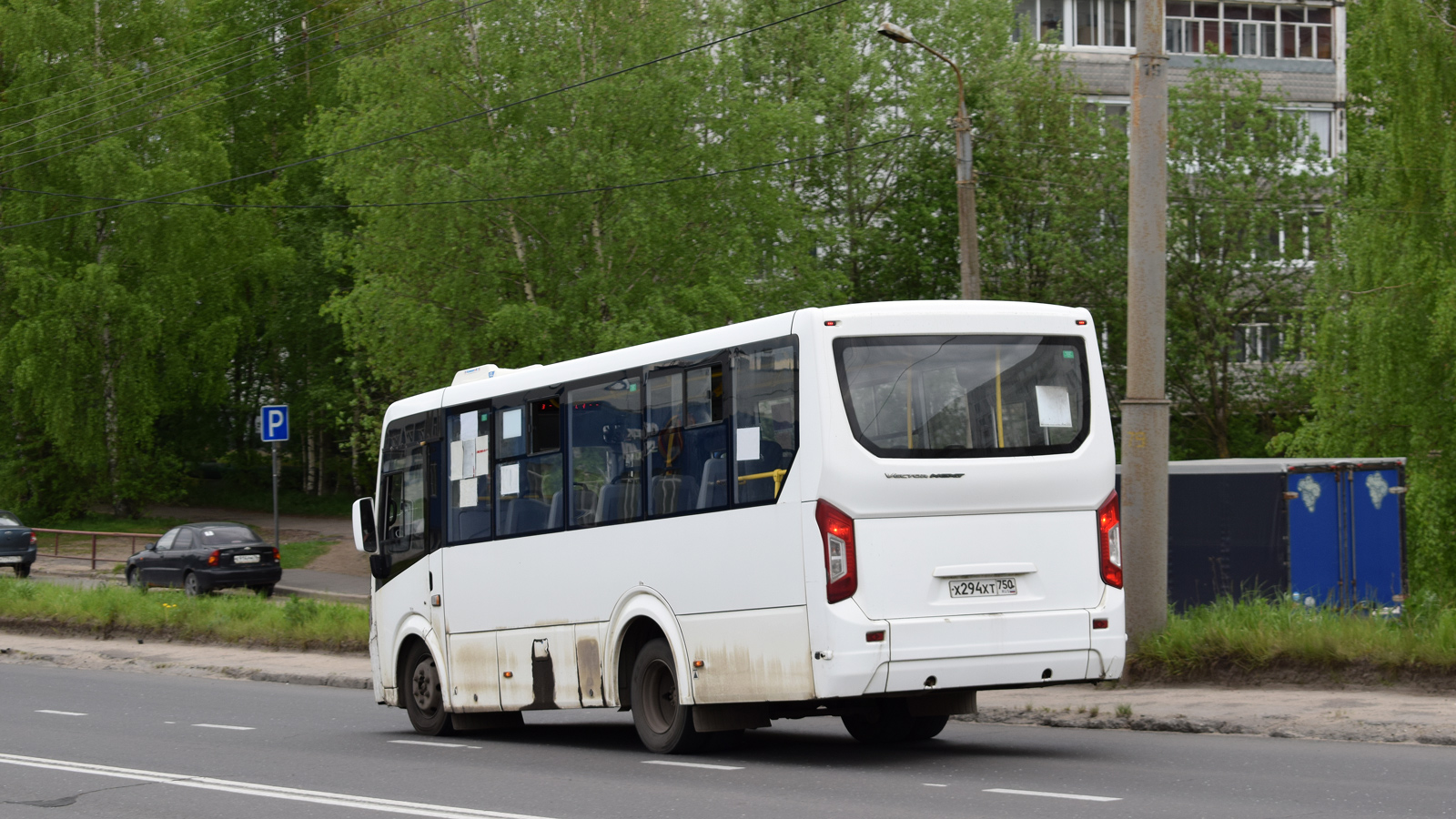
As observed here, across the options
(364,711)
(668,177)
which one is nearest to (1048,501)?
(364,711)

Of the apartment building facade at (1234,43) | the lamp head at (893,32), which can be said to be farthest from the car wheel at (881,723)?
the apartment building facade at (1234,43)

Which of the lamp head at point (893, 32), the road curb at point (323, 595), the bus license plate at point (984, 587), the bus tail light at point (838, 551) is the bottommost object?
the road curb at point (323, 595)

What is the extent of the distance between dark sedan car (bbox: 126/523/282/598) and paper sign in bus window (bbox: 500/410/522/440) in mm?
20219

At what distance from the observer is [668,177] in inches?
1273

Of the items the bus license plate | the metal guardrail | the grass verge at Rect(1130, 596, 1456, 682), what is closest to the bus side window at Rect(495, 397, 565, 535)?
the bus license plate

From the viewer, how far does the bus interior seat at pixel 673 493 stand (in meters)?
11.1

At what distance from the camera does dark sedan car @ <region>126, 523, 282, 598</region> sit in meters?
32.4

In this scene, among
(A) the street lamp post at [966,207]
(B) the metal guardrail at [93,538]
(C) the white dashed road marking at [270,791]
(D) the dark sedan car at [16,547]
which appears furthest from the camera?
(B) the metal guardrail at [93,538]

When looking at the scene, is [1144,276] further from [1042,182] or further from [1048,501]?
[1042,182]

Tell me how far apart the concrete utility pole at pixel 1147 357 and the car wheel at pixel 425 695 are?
19.5 feet

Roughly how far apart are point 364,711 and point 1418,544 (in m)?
17.9

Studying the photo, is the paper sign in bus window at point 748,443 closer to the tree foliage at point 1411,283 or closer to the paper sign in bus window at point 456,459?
the paper sign in bus window at point 456,459

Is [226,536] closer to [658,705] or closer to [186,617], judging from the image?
[186,617]

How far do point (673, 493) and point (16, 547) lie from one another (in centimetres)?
3082
